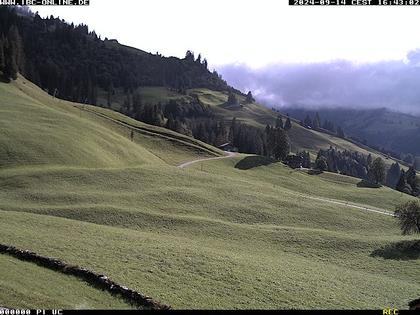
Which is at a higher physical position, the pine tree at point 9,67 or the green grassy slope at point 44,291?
the pine tree at point 9,67

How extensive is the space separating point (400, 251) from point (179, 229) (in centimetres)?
2958

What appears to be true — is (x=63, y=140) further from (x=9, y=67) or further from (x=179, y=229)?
(x=9, y=67)

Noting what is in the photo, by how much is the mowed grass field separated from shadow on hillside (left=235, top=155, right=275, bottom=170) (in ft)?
95.4

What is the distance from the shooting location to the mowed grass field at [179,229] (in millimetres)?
31312

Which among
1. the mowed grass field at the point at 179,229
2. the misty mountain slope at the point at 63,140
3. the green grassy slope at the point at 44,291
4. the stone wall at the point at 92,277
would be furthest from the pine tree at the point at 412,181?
the green grassy slope at the point at 44,291

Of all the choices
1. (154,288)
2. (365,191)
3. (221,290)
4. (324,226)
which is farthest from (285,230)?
(365,191)

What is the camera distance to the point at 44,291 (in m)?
24.3

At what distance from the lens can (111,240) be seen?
38969 millimetres

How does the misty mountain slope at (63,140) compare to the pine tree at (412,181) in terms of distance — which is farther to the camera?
the pine tree at (412,181)

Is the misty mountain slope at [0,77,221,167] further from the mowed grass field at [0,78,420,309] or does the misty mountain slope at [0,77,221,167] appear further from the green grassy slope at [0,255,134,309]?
the green grassy slope at [0,255,134,309]

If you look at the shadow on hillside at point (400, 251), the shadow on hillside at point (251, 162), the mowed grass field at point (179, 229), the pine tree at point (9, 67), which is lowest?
the shadow on hillside at point (400, 251)

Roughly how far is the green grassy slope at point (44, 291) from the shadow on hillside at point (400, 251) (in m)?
38.8

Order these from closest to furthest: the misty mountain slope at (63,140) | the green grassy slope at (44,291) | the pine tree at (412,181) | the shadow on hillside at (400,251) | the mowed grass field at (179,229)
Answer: the green grassy slope at (44,291)
the mowed grass field at (179,229)
the shadow on hillside at (400,251)
the misty mountain slope at (63,140)
the pine tree at (412,181)

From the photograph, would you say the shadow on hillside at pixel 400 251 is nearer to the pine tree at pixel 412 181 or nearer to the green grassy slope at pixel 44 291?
the green grassy slope at pixel 44 291
